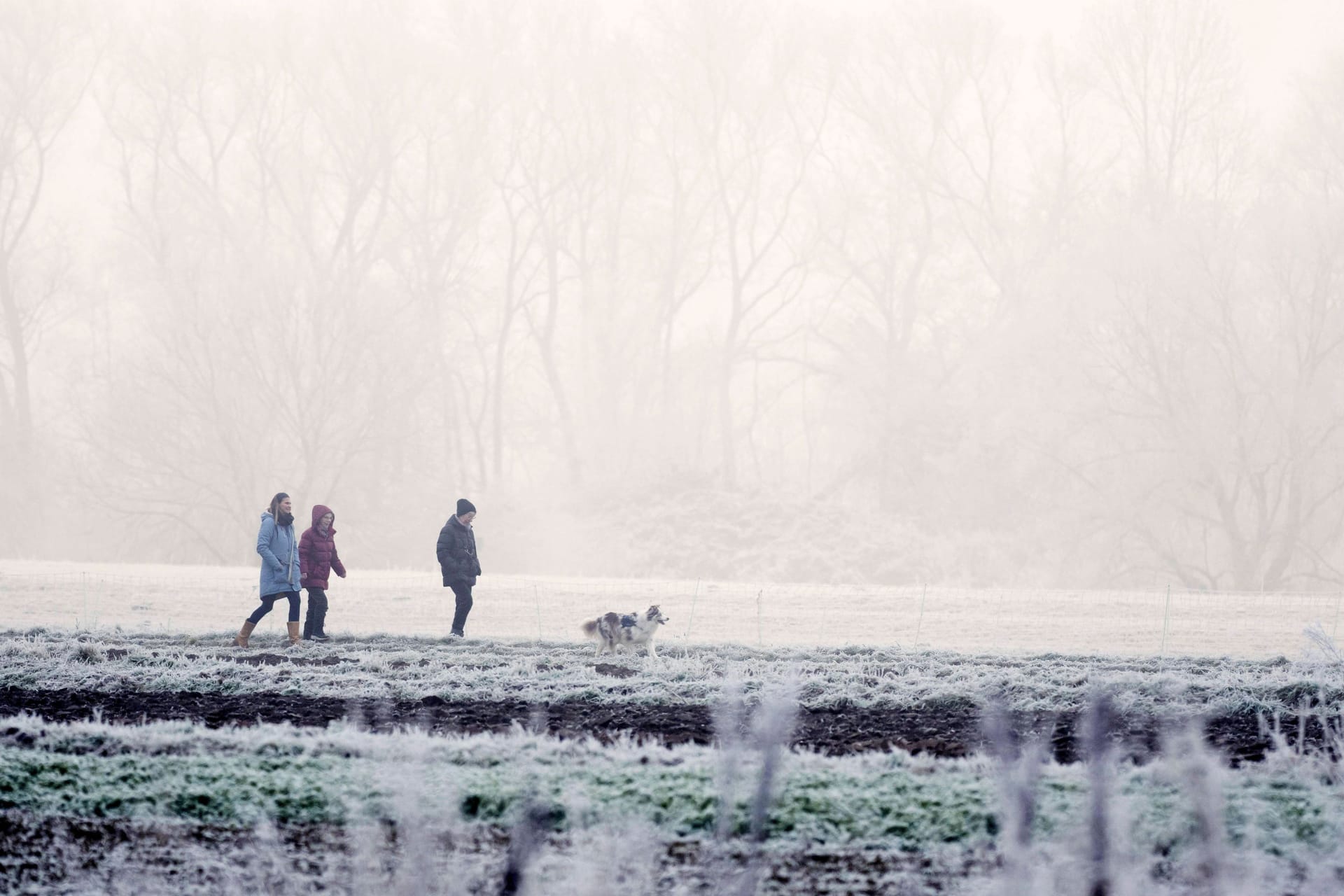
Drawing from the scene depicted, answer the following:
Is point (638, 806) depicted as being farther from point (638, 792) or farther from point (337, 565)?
point (337, 565)

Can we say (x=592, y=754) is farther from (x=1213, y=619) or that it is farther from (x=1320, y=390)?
(x=1320, y=390)

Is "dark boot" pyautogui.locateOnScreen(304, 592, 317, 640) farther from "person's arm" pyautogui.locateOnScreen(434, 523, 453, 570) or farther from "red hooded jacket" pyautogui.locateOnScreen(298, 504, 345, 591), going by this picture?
"person's arm" pyautogui.locateOnScreen(434, 523, 453, 570)

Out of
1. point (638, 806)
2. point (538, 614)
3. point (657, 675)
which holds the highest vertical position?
point (538, 614)

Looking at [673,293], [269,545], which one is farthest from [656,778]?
[673,293]

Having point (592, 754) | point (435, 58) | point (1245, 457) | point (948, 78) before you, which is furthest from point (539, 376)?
point (592, 754)

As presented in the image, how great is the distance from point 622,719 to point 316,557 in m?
6.39

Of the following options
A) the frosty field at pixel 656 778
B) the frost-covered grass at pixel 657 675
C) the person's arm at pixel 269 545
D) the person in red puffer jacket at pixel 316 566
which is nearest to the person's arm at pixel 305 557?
the person in red puffer jacket at pixel 316 566

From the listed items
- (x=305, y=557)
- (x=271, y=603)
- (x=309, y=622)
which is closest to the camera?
(x=271, y=603)

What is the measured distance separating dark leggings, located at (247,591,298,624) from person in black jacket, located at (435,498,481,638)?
163 centimetres

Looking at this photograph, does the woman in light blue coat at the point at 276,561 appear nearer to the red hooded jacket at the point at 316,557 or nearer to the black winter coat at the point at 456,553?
the red hooded jacket at the point at 316,557

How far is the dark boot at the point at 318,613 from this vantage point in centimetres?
1424

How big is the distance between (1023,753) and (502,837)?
260 cm

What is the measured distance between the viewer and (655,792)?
645cm

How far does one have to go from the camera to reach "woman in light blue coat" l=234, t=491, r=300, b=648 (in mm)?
13320
